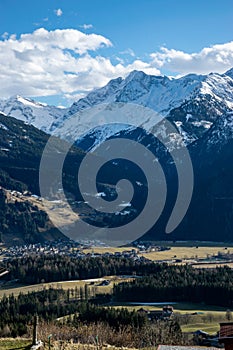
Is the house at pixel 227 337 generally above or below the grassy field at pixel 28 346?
above

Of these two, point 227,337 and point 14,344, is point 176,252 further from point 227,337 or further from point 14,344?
point 227,337

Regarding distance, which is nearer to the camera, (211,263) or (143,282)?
(143,282)

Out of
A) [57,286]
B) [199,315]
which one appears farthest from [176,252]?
[199,315]

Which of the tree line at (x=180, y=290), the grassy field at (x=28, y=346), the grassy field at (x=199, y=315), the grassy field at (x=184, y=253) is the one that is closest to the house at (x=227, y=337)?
the grassy field at (x=28, y=346)

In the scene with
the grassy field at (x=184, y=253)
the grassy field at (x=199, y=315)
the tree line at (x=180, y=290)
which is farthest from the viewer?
the grassy field at (x=184, y=253)

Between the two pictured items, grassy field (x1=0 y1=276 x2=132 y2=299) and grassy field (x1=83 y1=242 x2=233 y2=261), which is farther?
grassy field (x1=83 y1=242 x2=233 y2=261)

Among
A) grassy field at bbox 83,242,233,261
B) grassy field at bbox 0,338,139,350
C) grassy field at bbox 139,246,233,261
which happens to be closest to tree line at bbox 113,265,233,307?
grassy field at bbox 139,246,233,261

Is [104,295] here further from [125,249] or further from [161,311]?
[125,249]

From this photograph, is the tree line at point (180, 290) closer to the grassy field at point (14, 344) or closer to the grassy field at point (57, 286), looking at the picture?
the grassy field at point (57, 286)

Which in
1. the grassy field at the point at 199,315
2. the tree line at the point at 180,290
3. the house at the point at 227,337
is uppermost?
the house at the point at 227,337

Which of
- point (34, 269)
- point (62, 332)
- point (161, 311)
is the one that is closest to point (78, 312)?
point (161, 311)

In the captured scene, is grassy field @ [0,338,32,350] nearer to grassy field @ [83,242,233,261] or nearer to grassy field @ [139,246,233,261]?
grassy field @ [139,246,233,261]
